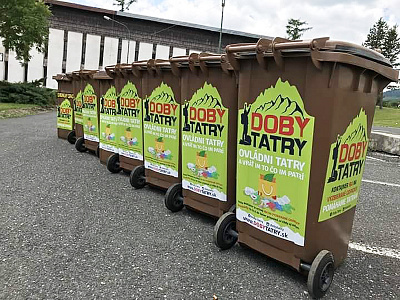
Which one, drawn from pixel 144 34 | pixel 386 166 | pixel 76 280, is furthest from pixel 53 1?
pixel 76 280

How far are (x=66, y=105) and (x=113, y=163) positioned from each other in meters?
3.33

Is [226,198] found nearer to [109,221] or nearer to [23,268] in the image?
[109,221]

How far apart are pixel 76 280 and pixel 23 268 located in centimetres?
47

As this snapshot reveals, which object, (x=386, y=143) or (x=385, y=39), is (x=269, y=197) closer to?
(x=386, y=143)

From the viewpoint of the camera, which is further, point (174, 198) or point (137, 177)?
point (137, 177)

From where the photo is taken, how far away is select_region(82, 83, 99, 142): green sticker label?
21.6 feet

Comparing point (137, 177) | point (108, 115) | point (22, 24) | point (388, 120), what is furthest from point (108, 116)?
point (388, 120)

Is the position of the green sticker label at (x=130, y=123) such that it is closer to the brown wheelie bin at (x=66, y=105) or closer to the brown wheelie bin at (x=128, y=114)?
the brown wheelie bin at (x=128, y=114)

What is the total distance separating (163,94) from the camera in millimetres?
4340

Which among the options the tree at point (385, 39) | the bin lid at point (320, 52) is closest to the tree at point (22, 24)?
the bin lid at point (320, 52)

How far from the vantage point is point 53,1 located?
35781 millimetres

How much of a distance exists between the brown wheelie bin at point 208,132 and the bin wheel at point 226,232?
20cm

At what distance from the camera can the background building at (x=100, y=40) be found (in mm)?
37312

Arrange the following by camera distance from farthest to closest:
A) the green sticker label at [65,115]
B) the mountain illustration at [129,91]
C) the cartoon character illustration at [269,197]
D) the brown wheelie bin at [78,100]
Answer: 1. the green sticker label at [65,115]
2. the brown wheelie bin at [78,100]
3. the mountain illustration at [129,91]
4. the cartoon character illustration at [269,197]
